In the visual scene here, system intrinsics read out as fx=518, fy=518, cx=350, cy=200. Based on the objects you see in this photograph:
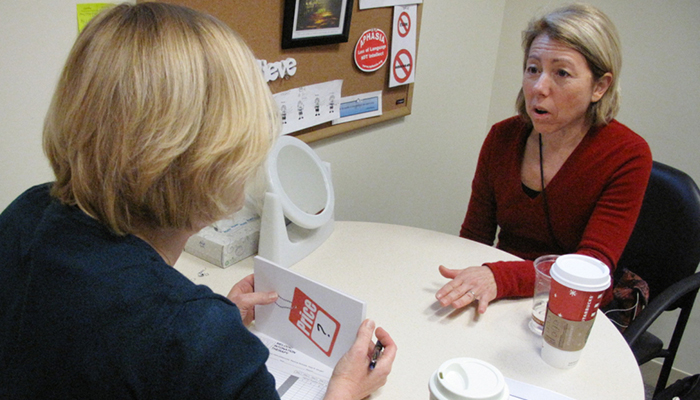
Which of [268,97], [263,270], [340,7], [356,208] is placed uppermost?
[340,7]

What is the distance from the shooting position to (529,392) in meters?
0.86

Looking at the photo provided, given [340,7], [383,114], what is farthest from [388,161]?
[340,7]

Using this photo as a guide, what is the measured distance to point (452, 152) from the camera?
2561mm

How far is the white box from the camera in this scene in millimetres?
1255

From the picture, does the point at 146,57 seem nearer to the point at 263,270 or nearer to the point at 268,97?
the point at 268,97

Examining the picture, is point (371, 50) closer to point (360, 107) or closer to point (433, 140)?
point (360, 107)

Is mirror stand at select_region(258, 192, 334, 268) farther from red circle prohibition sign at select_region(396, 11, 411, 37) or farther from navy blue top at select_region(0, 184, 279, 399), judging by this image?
red circle prohibition sign at select_region(396, 11, 411, 37)

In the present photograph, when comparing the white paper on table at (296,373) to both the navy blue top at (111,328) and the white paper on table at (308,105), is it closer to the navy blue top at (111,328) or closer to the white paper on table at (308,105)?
the navy blue top at (111,328)

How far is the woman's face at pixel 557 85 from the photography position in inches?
52.8

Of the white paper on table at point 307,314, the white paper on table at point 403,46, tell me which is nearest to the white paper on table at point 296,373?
the white paper on table at point 307,314

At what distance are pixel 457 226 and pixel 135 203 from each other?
227cm

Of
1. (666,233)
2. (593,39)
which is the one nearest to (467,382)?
(593,39)

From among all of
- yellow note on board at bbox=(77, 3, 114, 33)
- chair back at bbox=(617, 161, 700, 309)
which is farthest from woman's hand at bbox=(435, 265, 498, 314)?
yellow note on board at bbox=(77, 3, 114, 33)

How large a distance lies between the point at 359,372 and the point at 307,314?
17 cm
